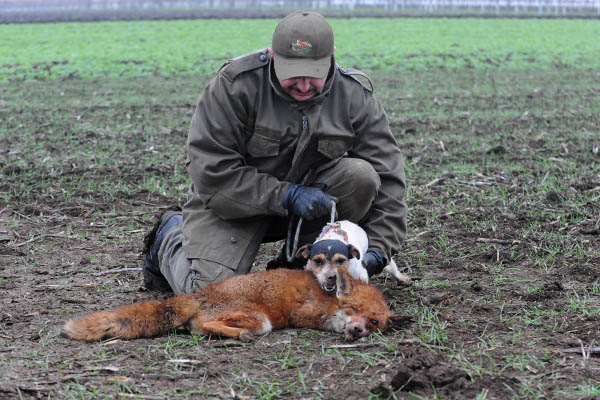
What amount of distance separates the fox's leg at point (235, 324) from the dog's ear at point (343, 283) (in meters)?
0.47

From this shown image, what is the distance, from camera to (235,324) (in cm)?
446

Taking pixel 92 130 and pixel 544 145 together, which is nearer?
pixel 544 145

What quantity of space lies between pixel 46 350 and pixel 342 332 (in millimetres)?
1740

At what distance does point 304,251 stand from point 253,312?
0.64 m

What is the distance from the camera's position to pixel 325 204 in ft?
16.7

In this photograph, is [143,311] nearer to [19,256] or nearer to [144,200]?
[19,256]

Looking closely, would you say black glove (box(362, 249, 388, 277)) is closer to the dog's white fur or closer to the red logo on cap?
the dog's white fur

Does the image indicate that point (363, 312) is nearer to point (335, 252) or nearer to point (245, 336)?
point (335, 252)

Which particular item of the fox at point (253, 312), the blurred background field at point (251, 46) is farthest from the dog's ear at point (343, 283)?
the blurred background field at point (251, 46)

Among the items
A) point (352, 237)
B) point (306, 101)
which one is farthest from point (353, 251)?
point (306, 101)

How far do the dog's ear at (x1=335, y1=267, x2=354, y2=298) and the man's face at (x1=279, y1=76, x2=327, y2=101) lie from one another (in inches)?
50.0

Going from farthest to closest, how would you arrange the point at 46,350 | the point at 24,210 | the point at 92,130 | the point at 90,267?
the point at 92,130, the point at 24,210, the point at 90,267, the point at 46,350

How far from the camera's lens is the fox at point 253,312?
4.38m

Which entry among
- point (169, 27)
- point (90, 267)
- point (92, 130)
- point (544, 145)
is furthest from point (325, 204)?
point (169, 27)
